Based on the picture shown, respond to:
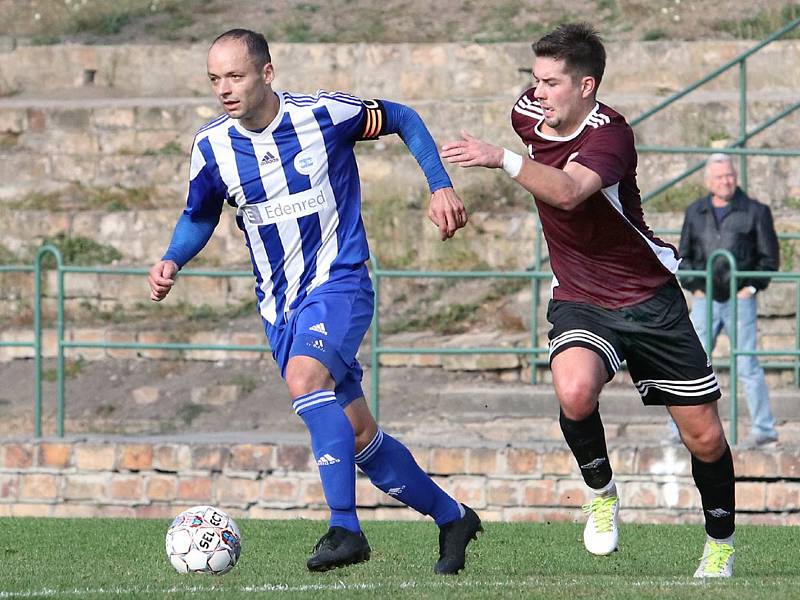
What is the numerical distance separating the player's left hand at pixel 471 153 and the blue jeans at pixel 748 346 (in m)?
5.63

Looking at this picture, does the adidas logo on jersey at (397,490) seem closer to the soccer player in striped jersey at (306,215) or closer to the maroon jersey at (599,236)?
the soccer player in striped jersey at (306,215)

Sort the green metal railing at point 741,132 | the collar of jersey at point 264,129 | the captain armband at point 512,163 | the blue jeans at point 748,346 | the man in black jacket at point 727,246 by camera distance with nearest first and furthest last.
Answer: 1. the captain armband at point 512,163
2. the collar of jersey at point 264,129
3. the blue jeans at point 748,346
4. the man in black jacket at point 727,246
5. the green metal railing at point 741,132

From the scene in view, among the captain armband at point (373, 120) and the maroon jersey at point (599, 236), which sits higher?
the captain armband at point (373, 120)

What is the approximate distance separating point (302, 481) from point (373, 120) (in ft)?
16.6

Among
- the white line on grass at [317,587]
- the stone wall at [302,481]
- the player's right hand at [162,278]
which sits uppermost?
the player's right hand at [162,278]

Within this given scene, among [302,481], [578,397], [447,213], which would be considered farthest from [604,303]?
[302,481]

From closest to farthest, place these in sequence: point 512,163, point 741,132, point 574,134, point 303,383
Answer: point 512,163
point 303,383
point 574,134
point 741,132

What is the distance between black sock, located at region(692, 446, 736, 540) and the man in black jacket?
4.59m

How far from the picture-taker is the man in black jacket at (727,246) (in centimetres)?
1177

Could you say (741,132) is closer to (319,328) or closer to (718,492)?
(718,492)

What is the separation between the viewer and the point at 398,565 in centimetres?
783

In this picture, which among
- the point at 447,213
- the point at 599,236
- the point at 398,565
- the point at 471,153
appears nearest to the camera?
the point at 471,153

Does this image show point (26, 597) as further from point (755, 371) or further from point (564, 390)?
point (755, 371)

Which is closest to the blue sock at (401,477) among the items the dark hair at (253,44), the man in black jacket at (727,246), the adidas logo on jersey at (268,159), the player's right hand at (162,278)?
the player's right hand at (162,278)
